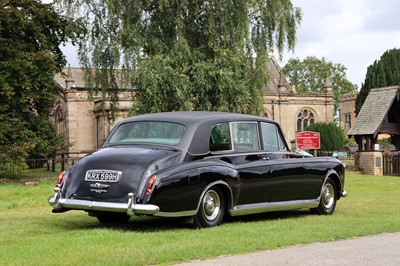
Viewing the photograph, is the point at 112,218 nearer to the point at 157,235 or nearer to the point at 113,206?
the point at 113,206

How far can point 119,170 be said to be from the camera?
34.4 ft

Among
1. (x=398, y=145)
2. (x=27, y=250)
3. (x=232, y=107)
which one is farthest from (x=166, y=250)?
(x=398, y=145)

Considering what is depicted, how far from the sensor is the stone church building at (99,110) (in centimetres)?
7081

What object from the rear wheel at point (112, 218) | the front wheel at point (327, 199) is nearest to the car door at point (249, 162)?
the front wheel at point (327, 199)

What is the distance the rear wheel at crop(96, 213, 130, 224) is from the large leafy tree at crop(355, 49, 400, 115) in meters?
65.1

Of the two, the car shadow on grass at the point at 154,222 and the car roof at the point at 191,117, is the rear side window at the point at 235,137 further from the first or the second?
the car shadow on grass at the point at 154,222

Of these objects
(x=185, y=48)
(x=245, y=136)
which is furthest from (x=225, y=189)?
(x=185, y=48)

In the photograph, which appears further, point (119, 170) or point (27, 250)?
point (119, 170)

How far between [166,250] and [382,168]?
3065cm

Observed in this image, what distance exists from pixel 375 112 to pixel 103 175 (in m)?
31.3

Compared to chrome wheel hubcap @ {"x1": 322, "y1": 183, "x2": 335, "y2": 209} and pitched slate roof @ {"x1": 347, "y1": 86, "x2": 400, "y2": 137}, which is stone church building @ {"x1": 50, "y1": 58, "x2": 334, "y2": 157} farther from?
chrome wheel hubcap @ {"x1": 322, "y1": 183, "x2": 335, "y2": 209}

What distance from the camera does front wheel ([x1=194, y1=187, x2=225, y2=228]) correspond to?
1087 centimetres

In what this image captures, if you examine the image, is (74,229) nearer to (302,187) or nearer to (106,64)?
(302,187)

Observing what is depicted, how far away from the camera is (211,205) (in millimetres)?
11141
